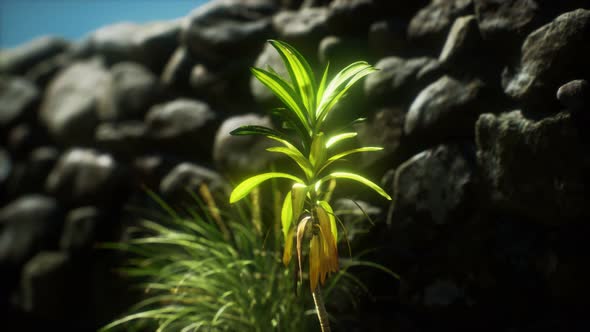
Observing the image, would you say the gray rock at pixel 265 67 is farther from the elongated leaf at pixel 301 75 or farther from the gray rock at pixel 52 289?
the gray rock at pixel 52 289

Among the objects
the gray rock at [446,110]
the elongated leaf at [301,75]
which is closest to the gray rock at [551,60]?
the gray rock at [446,110]

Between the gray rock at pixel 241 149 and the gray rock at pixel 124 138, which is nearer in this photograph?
the gray rock at pixel 241 149

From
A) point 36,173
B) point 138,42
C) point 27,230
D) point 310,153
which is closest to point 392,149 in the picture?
point 310,153

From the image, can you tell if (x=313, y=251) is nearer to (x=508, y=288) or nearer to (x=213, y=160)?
(x=508, y=288)

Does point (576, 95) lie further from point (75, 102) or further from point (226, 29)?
point (75, 102)

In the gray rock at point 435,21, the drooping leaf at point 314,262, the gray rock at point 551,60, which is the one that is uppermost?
the gray rock at point 435,21

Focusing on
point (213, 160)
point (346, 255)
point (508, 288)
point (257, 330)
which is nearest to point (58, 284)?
point (213, 160)

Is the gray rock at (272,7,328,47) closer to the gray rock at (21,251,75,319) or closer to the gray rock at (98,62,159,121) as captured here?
the gray rock at (98,62,159,121)
